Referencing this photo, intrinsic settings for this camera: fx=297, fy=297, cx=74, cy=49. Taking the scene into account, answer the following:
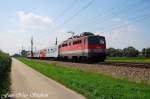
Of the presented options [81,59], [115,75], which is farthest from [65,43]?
[115,75]

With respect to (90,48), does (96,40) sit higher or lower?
higher

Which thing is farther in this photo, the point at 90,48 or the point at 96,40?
the point at 96,40

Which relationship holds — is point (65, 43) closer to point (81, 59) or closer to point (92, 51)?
point (81, 59)

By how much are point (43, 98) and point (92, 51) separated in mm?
25260

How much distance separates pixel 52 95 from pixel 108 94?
230 centimetres

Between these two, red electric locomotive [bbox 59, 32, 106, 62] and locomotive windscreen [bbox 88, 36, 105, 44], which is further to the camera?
locomotive windscreen [bbox 88, 36, 105, 44]

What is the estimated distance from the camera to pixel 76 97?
11867 mm

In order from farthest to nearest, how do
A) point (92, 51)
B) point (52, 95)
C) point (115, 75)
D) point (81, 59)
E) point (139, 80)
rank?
point (81, 59) → point (92, 51) → point (115, 75) → point (139, 80) → point (52, 95)

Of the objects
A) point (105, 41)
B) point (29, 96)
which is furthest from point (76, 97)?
point (105, 41)

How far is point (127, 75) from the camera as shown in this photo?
18.9 meters

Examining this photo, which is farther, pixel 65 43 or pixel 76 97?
pixel 65 43

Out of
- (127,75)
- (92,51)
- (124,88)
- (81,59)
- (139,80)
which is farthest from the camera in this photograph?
(81,59)

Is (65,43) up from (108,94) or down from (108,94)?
up

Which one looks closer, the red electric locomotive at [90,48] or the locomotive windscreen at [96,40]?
the red electric locomotive at [90,48]
